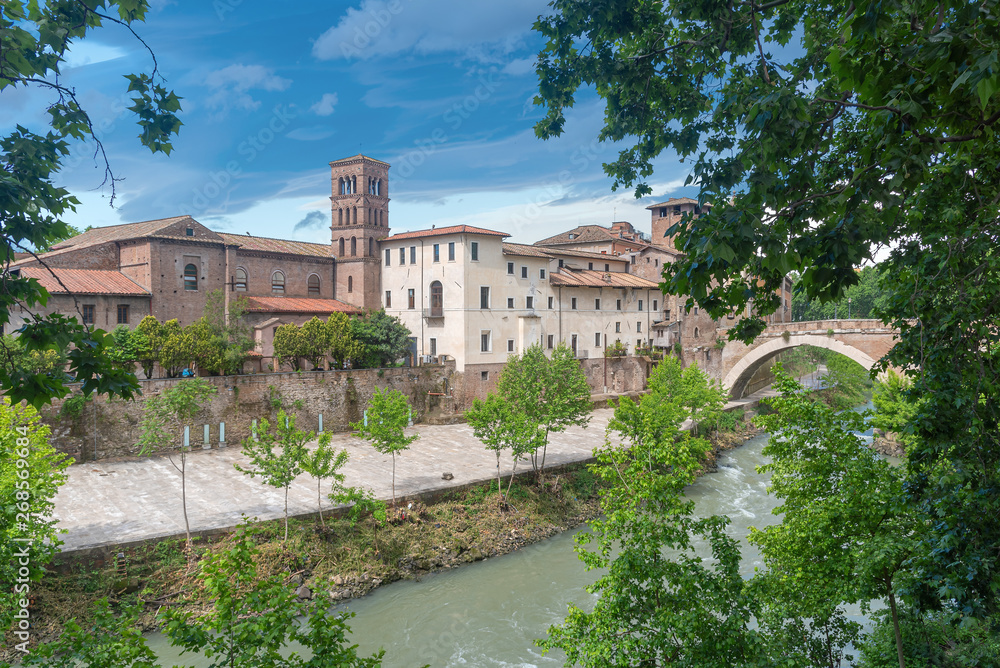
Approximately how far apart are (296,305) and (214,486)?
56.4ft

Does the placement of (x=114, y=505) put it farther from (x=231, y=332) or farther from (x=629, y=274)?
(x=629, y=274)

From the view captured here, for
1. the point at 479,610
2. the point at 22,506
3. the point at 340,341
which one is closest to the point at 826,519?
the point at 479,610

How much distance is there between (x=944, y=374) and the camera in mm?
5453

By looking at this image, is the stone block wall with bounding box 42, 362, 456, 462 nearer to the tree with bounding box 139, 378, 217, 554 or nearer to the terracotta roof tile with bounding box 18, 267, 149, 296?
the tree with bounding box 139, 378, 217, 554

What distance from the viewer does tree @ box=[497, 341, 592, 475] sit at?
76.3ft

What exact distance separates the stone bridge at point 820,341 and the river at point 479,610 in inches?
628

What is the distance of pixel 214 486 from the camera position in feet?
65.4

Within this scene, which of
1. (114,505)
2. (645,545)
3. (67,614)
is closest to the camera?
(645,545)

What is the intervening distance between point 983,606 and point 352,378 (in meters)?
27.5

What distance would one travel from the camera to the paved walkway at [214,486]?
16281 millimetres

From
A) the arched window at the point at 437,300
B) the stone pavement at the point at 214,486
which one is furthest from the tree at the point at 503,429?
the arched window at the point at 437,300

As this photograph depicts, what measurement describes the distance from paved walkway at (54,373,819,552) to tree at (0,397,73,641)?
1096mm

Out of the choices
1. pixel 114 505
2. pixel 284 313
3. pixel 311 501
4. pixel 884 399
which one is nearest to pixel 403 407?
pixel 311 501

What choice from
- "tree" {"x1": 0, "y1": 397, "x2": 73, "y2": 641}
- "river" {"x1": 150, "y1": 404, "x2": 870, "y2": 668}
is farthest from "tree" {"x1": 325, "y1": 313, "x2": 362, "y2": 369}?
"tree" {"x1": 0, "y1": 397, "x2": 73, "y2": 641}
